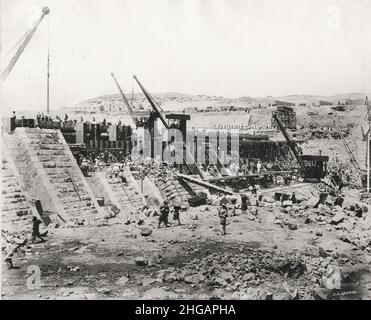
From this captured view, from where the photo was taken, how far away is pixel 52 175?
14133 millimetres

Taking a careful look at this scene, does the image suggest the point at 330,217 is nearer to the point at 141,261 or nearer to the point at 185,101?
the point at 141,261

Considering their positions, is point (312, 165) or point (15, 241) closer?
point (15, 241)

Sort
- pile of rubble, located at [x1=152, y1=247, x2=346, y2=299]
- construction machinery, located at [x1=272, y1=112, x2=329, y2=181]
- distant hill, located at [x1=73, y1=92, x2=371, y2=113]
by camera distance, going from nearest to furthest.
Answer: pile of rubble, located at [x1=152, y1=247, x2=346, y2=299], construction machinery, located at [x1=272, y1=112, x2=329, y2=181], distant hill, located at [x1=73, y1=92, x2=371, y2=113]

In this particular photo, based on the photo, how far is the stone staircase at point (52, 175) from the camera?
1350cm

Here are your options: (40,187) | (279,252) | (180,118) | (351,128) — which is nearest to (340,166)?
(351,128)

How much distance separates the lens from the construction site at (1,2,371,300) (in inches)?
338

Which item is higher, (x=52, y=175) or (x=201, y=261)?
(x=52, y=175)

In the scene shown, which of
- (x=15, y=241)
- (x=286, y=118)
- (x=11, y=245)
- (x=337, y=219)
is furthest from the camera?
(x=286, y=118)

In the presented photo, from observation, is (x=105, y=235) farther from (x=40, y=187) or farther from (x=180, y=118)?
(x=180, y=118)

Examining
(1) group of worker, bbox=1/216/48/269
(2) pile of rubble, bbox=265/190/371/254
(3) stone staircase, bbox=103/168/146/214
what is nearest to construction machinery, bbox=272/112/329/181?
(2) pile of rubble, bbox=265/190/371/254

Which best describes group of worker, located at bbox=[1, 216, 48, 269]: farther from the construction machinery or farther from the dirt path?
the construction machinery

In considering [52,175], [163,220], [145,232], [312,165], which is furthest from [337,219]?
[312,165]

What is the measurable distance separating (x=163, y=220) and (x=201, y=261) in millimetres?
3713

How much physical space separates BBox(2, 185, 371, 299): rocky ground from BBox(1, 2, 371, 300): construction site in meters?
0.03
